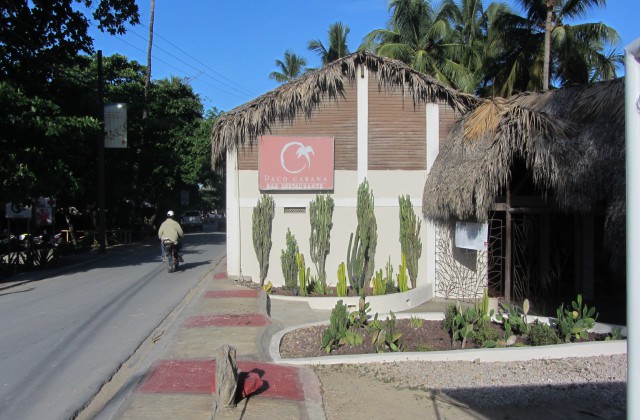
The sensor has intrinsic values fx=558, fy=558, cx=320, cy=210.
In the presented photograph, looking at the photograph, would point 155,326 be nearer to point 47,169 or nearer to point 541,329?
point 541,329

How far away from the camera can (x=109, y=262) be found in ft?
64.9

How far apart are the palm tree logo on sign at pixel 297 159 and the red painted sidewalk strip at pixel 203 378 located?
22.6ft

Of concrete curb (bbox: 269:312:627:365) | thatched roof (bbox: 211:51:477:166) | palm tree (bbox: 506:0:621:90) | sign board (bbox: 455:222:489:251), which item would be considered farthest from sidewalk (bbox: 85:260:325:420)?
palm tree (bbox: 506:0:621:90)

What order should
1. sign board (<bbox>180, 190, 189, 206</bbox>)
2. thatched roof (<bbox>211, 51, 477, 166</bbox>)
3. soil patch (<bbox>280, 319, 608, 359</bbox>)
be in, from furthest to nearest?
1. sign board (<bbox>180, 190, 189, 206</bbox>)
2. thatched roof (<bbox>211, 51, 477, 166</bbox>)
3. soil patch (<bbox>280, 319, 608, 359</bbox>)

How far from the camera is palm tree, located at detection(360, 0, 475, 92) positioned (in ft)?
85.3

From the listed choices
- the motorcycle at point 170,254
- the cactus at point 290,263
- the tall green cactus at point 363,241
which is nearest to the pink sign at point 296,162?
the tall green cactus at point 363,241

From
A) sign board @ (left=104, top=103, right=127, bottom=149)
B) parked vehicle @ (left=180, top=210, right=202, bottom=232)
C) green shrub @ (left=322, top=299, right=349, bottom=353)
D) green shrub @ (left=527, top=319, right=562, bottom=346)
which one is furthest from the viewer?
parked vehicle @ (left=180, top=210, right=202, bottom=232)

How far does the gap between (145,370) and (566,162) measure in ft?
25.8

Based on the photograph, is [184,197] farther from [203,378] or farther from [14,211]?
[203,378]

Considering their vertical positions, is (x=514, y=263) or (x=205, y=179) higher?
(x=205, y=179)

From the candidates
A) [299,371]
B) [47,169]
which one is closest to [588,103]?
[299,371]

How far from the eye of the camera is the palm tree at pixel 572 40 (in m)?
21.8

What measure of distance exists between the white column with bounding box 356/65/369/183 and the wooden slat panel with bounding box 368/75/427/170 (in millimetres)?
96

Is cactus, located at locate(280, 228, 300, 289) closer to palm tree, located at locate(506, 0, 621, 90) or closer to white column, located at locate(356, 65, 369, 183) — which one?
white column, located at locate(356, 65, 369, 183)
